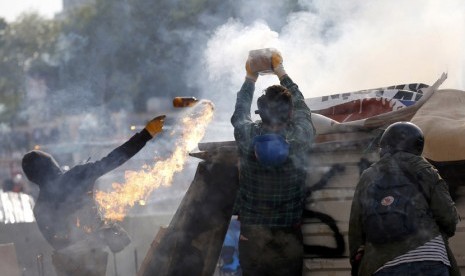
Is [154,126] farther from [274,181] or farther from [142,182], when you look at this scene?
[274,181]

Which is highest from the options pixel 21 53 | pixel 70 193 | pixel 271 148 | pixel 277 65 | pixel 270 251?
pixel 21 53

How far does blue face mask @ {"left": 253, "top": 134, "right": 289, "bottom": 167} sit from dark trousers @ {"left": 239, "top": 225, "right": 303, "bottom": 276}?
479 millimetres

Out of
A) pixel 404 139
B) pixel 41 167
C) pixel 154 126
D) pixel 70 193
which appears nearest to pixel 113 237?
pixel 70 193

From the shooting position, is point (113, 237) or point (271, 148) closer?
point (271, 148)

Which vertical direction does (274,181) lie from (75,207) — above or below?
above

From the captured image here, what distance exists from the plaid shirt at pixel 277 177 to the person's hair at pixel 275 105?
0.10 metres

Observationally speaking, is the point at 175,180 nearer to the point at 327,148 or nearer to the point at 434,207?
the point at 327,148

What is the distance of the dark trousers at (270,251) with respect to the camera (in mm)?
5828

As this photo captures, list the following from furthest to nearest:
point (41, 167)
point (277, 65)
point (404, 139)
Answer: point (41, 167) → point (277, 65) → point (404, 139)

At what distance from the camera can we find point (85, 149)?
2005cm

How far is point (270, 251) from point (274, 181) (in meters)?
0.46

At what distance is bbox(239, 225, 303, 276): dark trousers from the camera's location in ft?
19.1

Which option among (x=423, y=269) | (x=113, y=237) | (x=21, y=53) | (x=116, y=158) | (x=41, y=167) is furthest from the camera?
(x=21, y=53)

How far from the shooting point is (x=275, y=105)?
566 centimetres
